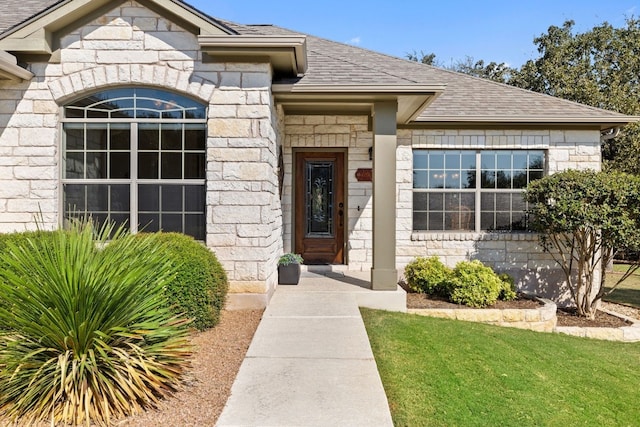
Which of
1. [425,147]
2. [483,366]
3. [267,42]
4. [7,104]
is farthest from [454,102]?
[7,104]

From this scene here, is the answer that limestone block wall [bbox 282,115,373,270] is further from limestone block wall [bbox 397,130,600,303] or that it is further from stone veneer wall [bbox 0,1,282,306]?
stone veneer wall [bbox 0,1,282,306]

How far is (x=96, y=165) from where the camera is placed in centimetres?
634

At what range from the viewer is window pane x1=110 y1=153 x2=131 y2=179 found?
20.7 ft

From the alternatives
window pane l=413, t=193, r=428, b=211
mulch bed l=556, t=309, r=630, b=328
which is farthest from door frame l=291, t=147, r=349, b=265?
mulch bed l=556, t=309, r=630, b=328

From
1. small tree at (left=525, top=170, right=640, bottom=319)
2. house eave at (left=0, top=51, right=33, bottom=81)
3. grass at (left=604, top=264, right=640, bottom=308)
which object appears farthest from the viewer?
grass at (left=604, top=264, right=640, bottom=308)

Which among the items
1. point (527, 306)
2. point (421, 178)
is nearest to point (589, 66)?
point (421, 178)

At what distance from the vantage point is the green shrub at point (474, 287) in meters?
6.97

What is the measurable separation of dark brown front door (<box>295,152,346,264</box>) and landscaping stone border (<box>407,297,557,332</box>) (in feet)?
8.51

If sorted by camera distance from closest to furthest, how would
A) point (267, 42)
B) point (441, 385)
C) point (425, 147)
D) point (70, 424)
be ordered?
point (70, 424)
point (441, 385)
point (267, 42)
point (425, 147)

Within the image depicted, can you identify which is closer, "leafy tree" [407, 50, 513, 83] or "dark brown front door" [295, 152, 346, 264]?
"dark brown front door" [295, 152, 346, 264]

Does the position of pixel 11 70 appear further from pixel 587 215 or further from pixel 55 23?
pixel 587 215

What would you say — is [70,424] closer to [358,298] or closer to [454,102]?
[358,298]

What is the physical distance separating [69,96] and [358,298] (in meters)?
4.76

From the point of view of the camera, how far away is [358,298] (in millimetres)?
6508
